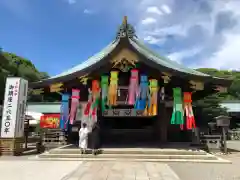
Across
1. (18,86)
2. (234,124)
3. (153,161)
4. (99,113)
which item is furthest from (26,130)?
(234,124)

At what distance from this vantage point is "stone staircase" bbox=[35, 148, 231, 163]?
10.2m

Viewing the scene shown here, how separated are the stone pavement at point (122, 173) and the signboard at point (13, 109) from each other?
5.21 m

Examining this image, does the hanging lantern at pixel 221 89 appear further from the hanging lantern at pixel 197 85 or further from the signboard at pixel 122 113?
the signboard at pixel 122 113

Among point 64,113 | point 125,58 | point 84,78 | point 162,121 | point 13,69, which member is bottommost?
point 162,121

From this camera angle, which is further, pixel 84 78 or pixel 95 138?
pixel 84 78

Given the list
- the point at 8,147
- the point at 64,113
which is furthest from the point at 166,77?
the point at 8,147

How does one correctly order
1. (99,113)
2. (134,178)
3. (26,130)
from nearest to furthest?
(134,178)
(99,113)
(26,130)

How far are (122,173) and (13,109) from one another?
23.6 ft

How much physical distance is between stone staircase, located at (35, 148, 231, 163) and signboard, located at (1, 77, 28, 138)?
7.69 ft

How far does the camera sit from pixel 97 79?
12.6 meters

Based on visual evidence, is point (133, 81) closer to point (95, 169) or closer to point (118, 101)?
point (118, 101)

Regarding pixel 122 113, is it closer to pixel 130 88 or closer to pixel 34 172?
pixel 130 88

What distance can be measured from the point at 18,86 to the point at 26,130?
10.8ft

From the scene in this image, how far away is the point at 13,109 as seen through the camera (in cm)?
1205
